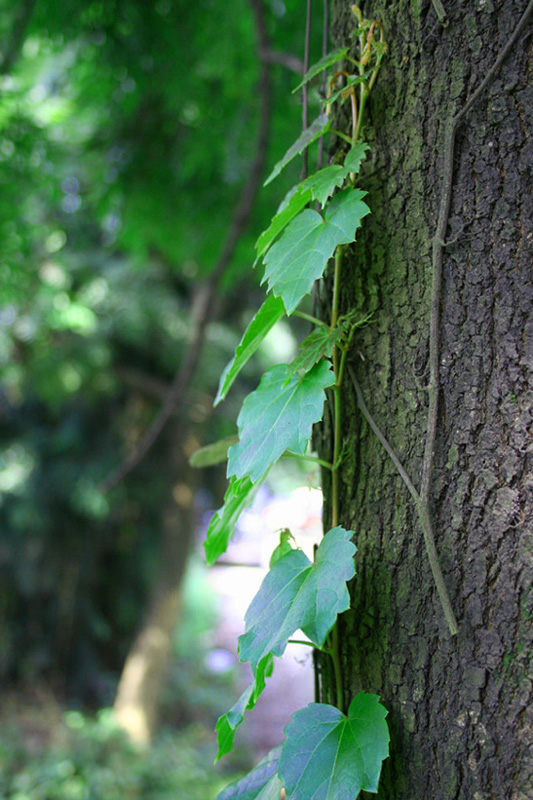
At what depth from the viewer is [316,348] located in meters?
0.70

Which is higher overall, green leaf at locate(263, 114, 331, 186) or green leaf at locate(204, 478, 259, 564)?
green leaf at locate(263, 114, 331, 186)

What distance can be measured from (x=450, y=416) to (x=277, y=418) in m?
0.18

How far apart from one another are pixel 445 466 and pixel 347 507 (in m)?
0.14

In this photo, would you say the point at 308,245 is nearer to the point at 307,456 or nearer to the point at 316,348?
the point at 316,348

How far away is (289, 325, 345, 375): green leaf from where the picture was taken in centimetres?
69

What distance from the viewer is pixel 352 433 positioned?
749 millimetres

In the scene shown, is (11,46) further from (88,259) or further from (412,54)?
(88,259)

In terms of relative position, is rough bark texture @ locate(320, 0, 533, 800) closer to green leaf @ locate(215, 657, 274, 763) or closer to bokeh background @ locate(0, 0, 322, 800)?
green leaf @ locate(215, 657, 274, 763)

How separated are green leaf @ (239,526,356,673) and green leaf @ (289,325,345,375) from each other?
0.58 ft

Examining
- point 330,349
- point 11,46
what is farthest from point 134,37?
point 330,349

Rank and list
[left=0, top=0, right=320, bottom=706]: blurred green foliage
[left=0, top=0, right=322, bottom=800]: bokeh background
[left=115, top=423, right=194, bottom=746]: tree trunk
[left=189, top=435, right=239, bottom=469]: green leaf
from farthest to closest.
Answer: [left=115, top=423, right=194, bottom=746]: tree trunk, [left=0, top=0, right=322, bottom=800]: bokeh background, [left=0, top=0, right=320, bottom=706]: blurred green foliage, [left=189, top=435, right=239, bottom=469]: green leaf

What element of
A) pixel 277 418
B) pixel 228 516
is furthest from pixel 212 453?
pixel 277 418

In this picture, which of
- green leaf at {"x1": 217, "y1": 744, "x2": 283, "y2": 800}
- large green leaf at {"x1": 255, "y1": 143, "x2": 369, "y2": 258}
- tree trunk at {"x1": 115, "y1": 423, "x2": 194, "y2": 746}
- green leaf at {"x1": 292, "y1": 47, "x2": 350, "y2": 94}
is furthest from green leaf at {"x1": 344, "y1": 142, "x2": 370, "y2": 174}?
tree trunk at {"x1": 115, "y1": 423, "x2": 194, "y2": 746}

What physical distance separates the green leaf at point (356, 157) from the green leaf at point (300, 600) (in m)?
0.39
